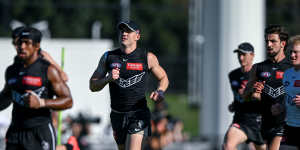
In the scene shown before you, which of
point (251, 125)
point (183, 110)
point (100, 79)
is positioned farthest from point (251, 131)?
point (183, 110)

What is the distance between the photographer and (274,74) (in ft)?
29.4

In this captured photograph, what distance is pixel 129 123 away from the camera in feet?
29.2

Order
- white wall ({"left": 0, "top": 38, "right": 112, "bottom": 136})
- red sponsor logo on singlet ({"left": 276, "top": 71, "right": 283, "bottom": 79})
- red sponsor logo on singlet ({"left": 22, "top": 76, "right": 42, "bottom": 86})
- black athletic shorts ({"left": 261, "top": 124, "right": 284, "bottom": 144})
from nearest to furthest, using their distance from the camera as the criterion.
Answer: red sponsor logo on singlet ({"left": 22, "top": 76, "right": 42, "bottom": 86}) → red sponsor logo on singlet ({"left": 276, "top": 71, "right": 283, "bottom": 79}) → black athletic shorts ({"left": 261, "top": 124, "right": 284, "bottom": 144}) → white wall ({"left": 0, "top": 38, "right": 112, "bottom": 136})

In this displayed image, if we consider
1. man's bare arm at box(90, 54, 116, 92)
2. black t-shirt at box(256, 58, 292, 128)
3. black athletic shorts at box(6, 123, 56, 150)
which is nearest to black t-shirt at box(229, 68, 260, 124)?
black t-shirt at box(256, 58, 292, 128)

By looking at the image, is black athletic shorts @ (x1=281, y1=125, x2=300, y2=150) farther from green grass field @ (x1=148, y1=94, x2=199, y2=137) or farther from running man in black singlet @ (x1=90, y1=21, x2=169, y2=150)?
green grass field @ (x1=148, y1=94, x2=199, y2=137)

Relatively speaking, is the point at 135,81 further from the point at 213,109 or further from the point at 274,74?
the point at 213,109

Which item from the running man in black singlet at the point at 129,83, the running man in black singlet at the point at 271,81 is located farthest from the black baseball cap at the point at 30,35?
the running man in black singlet at the point at 271,81

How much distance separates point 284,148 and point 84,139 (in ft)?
27.1

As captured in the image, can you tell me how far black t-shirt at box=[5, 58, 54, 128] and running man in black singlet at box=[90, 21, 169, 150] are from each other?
4.61 feet

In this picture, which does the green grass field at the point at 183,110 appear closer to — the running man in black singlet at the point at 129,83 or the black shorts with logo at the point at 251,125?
the black shorts with logo at the point at 251,125

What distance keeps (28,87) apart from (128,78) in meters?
1.91

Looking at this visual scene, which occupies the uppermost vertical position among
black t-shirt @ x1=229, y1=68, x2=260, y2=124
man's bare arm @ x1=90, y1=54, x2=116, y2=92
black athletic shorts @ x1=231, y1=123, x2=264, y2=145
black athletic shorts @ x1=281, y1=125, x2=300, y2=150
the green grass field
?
man's bare arm @ x1=90, y1=54, x2=116, y2=92

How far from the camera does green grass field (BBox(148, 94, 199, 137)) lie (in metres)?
44.2

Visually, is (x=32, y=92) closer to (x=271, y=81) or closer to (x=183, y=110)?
(x=271, y=81)
